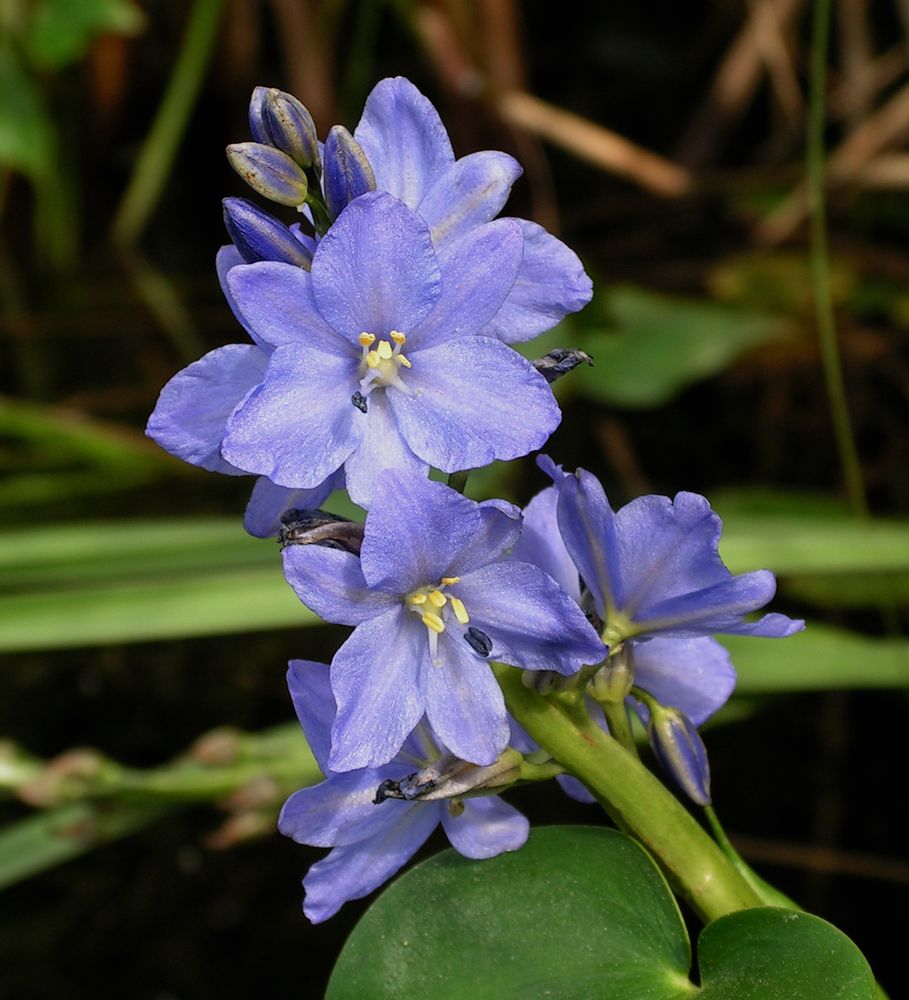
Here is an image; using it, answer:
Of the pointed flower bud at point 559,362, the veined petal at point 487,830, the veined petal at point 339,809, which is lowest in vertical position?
the veined petal at point 487,830

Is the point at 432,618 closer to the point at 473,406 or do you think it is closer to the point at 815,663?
the point at 473,406

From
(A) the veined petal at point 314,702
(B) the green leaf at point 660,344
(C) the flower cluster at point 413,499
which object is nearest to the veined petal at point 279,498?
(C) the flower cluster at point 413,499

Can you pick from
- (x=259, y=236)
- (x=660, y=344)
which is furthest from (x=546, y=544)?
(x=660, y=344)

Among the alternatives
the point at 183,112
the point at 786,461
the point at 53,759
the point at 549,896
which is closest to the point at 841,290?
the point at 786,461

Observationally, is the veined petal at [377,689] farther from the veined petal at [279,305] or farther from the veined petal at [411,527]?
the veined petal at [279,305]

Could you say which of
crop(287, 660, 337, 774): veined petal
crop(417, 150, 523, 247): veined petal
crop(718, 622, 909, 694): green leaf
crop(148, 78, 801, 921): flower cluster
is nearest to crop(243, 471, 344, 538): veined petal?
crop(148, 78, 801, 921): flower cluster

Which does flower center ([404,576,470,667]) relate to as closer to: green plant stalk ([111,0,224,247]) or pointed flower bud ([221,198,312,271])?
pointed flower bud ([221,198,312,271])
